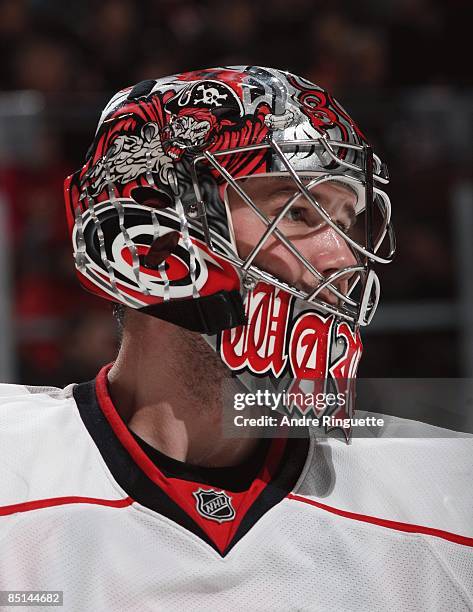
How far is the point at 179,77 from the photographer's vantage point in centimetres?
119

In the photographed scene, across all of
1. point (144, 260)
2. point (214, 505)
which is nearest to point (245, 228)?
point (144, 260)

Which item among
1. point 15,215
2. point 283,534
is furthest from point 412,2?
point 283,534

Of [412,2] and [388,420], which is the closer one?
[388,420]

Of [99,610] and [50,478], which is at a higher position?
[50,478]

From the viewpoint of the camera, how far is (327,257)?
1.15 metres

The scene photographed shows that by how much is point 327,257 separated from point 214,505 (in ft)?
1.10

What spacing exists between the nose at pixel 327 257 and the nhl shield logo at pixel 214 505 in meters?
0.28

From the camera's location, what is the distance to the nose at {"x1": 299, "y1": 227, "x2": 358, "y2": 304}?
1136 millimetres

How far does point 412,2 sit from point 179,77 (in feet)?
8.09

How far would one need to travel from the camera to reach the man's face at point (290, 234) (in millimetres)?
1135

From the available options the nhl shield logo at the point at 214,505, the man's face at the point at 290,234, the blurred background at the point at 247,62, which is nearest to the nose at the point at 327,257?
the man's face at the point at 290,234

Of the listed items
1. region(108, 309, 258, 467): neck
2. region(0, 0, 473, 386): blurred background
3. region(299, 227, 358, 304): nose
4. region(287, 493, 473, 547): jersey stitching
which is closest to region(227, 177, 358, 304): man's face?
region(299, 227, 358, 304): nose

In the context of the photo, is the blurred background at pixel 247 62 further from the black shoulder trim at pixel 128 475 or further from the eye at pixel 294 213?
the eye at pixel 294 213

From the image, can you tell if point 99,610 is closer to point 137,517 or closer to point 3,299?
point 137,517
